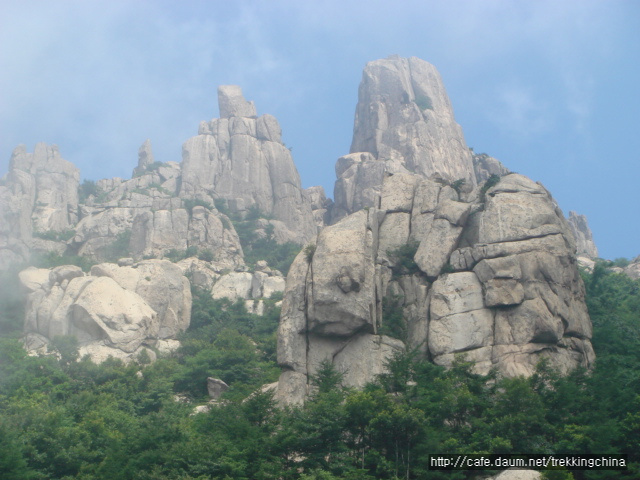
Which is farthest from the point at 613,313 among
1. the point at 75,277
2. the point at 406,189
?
the point at 75,277

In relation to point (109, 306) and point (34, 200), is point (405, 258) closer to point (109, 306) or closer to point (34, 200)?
point (109, 306)

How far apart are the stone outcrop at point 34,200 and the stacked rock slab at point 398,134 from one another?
27225 mm

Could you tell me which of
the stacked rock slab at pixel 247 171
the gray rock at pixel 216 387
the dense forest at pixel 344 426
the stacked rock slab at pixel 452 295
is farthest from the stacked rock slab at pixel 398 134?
the dense forest at pixel 344 426

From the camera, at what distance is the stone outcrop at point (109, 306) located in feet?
179

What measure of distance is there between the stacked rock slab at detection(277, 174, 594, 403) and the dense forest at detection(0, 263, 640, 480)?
204 cm

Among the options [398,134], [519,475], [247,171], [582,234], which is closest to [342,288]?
[519,475]

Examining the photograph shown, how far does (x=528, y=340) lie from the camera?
41.6 meters

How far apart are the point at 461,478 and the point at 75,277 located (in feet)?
119

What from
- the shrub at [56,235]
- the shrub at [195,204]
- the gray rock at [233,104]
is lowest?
the shrub at [56,235]

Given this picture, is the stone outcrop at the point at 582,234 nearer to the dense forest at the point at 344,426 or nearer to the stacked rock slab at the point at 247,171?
the stacked rock slab at the point at 247,171

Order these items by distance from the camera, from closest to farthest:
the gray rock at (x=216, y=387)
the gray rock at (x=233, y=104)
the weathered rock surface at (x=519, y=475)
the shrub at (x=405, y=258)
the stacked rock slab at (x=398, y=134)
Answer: the weathered rock surface at (x=519, y=475) < the gray rock at (x=216, y=387) < the shrub at (x=405, y=258) < the stacked rock slab at (x=398, y=134) < the gray rock at (x=233, y=104)

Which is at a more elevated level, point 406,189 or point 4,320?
point 406,189

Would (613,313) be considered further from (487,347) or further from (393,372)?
(393,372)

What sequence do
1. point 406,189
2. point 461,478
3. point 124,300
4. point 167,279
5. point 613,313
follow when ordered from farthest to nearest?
point 167,279, point 124,300, point 406,189, point 613,313, point 461,478
